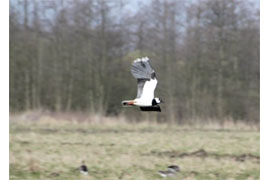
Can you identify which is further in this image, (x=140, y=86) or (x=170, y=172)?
(x=170, y=172)

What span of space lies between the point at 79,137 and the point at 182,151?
12.5 ft

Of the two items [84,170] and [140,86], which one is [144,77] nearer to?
[140,86]

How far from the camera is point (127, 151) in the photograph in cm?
1203

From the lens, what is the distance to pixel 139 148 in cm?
1257

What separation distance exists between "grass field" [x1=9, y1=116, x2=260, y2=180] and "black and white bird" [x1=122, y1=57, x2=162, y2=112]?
5.47m

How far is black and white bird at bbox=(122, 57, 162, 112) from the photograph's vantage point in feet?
12.3

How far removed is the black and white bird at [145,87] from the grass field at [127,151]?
5.47 m

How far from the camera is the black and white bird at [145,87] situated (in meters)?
3.76

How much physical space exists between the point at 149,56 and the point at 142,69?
4.60 meters

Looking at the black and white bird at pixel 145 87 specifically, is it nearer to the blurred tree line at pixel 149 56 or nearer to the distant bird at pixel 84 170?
the blurred tree line at pixel 149 56

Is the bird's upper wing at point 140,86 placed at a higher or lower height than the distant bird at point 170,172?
higher

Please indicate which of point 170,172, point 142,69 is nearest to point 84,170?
point 170,172

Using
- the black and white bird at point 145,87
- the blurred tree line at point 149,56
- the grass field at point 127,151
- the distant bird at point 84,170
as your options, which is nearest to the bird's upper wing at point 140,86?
the black and white bird at point 145,87

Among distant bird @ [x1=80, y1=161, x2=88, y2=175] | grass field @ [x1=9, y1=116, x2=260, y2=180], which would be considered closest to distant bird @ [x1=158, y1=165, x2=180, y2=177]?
grass field @ [x1=9, y1=116, x2=260, y2=180]
